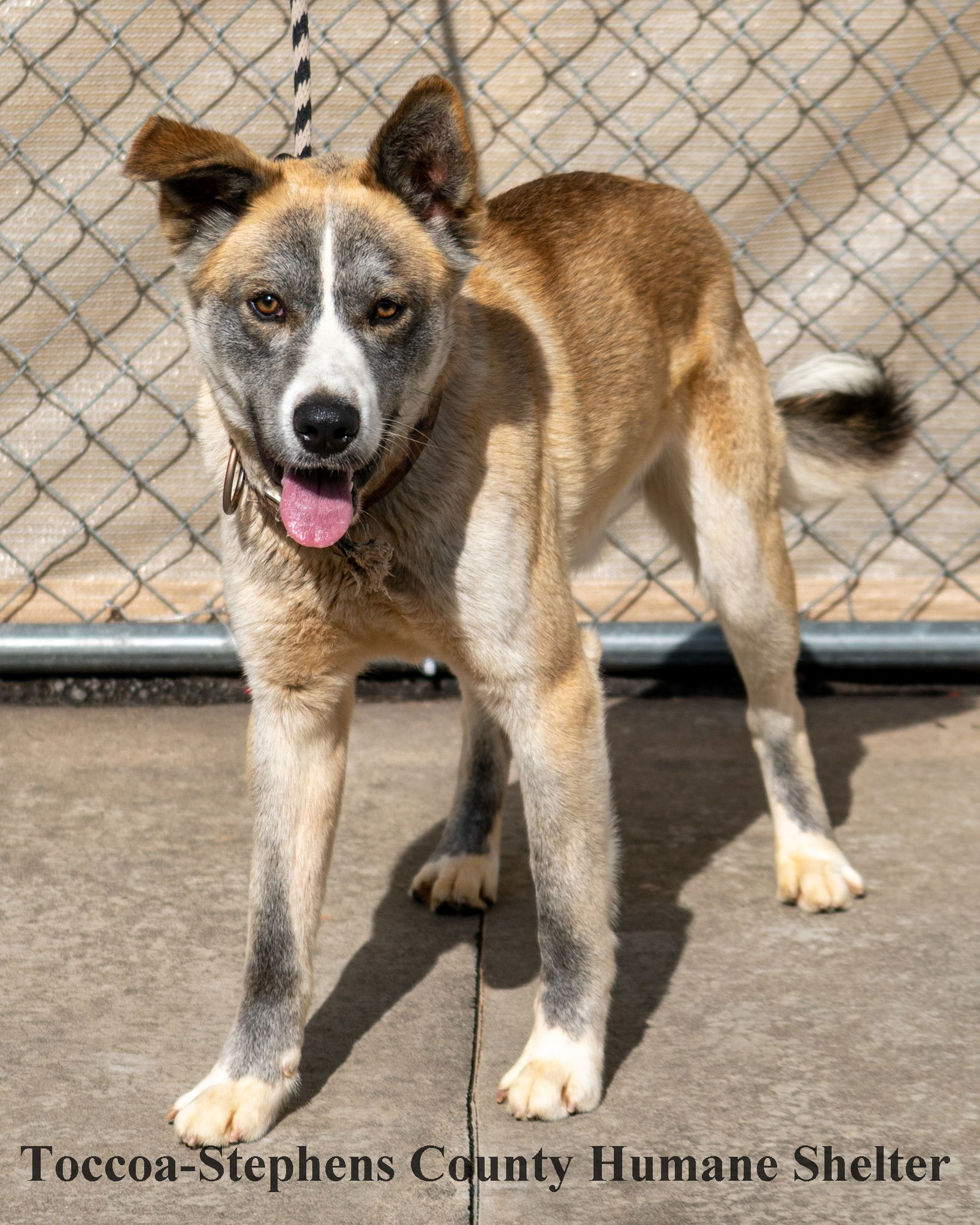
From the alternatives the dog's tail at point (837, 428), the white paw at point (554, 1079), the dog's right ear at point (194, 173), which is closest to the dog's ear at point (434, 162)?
the dog's right ear at point (194, 173)

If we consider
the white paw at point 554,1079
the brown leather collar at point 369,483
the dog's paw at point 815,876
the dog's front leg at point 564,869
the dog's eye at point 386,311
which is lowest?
the dog's paw at point 815,876

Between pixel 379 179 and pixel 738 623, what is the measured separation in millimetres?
1485

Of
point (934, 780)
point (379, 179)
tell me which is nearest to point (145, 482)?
point (379, 179)

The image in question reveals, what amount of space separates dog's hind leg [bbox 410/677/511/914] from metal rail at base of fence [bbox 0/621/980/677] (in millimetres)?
1174

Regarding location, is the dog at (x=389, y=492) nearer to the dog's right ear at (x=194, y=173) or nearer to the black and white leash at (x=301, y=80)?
the dog's right ear at (x=194, y=173)

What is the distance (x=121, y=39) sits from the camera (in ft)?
13.7

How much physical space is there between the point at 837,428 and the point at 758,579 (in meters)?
0.71

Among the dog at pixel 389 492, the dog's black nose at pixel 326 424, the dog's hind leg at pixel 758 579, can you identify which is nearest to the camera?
the dog's black nose at pixel 326 424

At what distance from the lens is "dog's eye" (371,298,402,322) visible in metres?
2.32

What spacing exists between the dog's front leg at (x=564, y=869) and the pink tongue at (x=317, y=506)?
46 cm

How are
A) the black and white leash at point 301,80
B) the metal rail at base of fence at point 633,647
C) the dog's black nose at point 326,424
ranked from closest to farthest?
the dog's black nose at point 326,424, the black and white leash at point 301,80, the metal rail at base of fence at point 633,647

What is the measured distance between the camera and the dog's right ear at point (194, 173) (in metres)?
2.23

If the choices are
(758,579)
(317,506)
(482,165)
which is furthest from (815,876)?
(482,165)

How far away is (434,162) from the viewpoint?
7.98 ft
